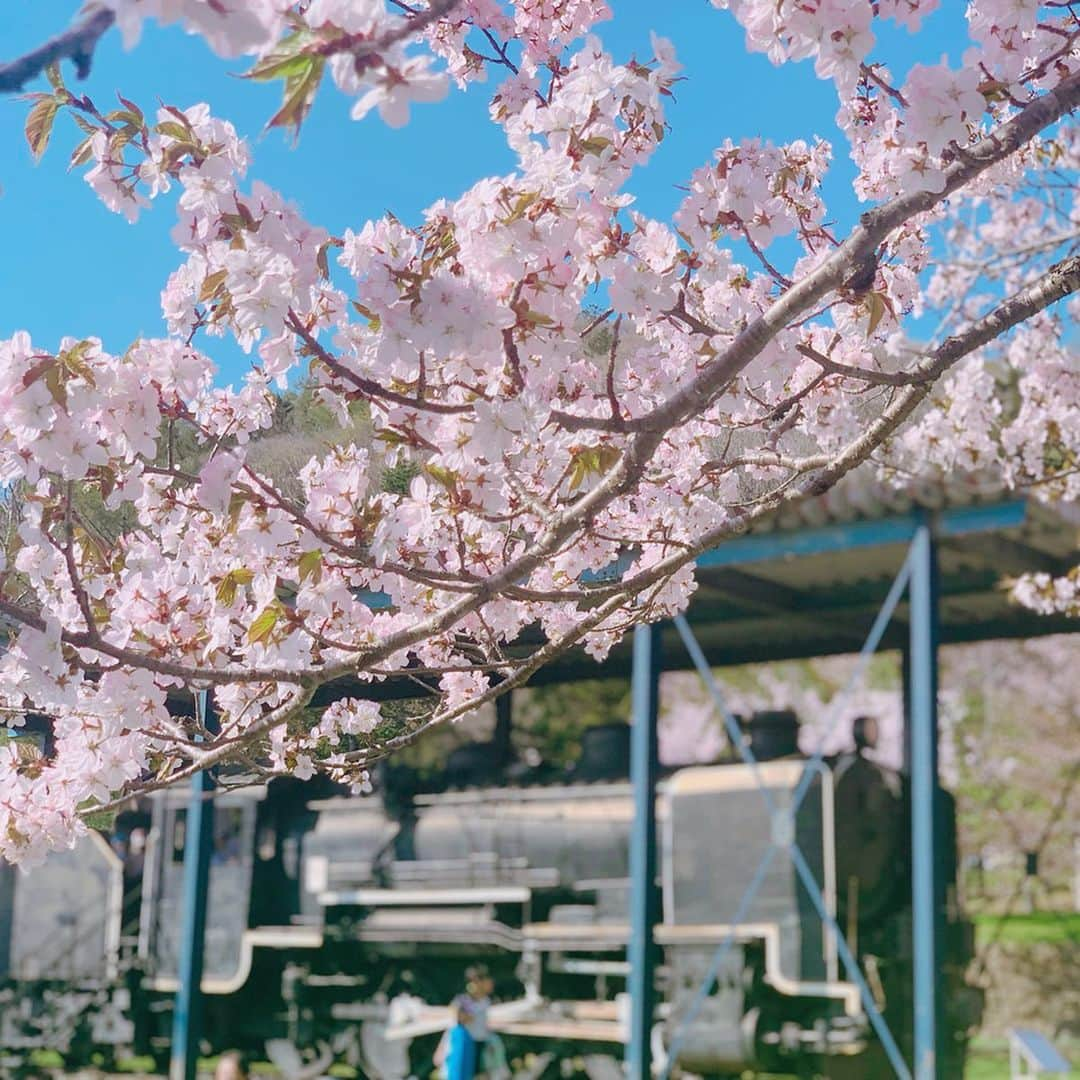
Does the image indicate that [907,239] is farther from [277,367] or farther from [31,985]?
[31,985]

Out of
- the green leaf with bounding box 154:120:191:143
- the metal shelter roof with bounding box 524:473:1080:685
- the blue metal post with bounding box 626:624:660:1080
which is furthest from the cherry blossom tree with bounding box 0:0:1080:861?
the blue metal post with bounding box 626:624:660:1080

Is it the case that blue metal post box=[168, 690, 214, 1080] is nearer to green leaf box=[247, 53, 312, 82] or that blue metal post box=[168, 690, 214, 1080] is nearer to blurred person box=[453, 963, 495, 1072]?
blurred person box=[453, 963, 495, 1072]

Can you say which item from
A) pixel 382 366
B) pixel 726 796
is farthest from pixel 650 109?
pixel 726 796

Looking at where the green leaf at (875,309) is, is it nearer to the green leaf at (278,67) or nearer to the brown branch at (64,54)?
the green leaf at (278,67)

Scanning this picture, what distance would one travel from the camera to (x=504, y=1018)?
33.5 feet

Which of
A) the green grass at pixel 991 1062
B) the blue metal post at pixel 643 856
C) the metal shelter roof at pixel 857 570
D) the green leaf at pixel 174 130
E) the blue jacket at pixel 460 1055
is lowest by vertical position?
the green grass at pixel 991 1062

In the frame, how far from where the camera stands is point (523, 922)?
414 inches

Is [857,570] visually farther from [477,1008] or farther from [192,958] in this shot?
[192,958]

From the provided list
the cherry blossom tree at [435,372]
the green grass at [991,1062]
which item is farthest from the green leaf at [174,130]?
the green grass at [991,1062]

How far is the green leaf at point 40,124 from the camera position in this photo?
212cm

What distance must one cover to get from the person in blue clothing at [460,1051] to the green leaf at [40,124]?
284 inches

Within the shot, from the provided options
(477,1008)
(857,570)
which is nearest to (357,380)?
(477,1008)

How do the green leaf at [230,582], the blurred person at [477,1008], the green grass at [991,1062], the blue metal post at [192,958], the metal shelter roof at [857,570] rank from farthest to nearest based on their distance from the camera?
the green grass at [991,1062]
the blue metal post at [192,958]
the blurred person at [477,1008]
the metal shelter roof at [857,570]
the green leaf at [230,582]

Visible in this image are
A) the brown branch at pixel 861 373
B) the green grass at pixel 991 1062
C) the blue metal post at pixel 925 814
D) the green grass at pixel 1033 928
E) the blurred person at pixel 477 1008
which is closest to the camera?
the brown branch at pixel 861 373
